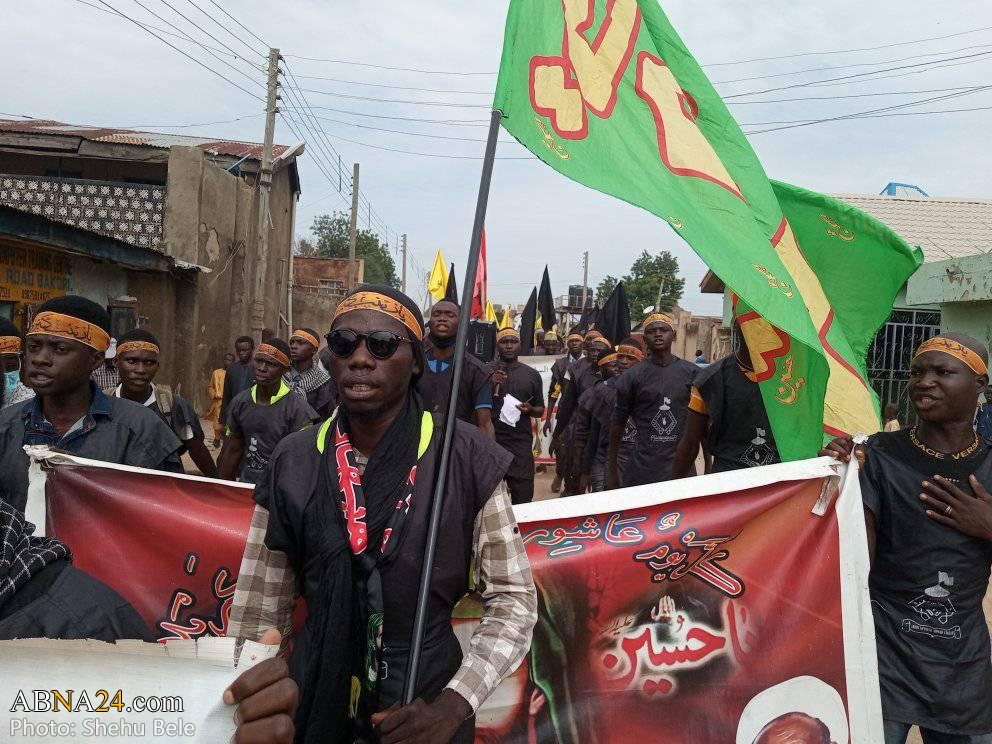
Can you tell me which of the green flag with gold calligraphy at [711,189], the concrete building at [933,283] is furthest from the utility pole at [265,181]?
the green flag with gold calligraphy at [711,189]

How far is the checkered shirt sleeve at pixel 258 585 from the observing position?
6.91 ft

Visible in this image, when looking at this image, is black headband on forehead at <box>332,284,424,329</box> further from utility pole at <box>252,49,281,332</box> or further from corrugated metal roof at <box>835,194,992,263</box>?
utility pole at <box>252,49,281,332</box>

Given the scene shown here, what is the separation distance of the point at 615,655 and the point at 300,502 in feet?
4.99

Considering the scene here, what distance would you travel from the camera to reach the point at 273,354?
5.83 metres

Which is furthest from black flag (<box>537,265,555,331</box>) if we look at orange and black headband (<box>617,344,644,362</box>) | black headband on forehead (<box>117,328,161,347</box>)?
black headband on forehead (<box>117,328,161,347</box>)

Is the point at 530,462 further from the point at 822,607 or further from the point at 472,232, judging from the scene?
the point at 472,232

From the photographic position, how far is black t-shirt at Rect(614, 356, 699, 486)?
6465mm

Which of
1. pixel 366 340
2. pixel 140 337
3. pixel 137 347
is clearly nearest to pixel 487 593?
pixel 366 340

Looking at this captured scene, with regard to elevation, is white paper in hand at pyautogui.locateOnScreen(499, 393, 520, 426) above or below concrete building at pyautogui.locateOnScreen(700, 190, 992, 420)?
below

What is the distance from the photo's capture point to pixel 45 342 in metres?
3.37

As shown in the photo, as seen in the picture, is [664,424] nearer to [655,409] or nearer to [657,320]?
[655,409]

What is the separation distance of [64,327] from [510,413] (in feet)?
15.7

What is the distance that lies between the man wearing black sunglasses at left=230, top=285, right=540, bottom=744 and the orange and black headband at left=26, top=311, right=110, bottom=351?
5.81 ft

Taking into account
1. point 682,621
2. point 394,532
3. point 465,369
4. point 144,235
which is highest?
point 144,235
